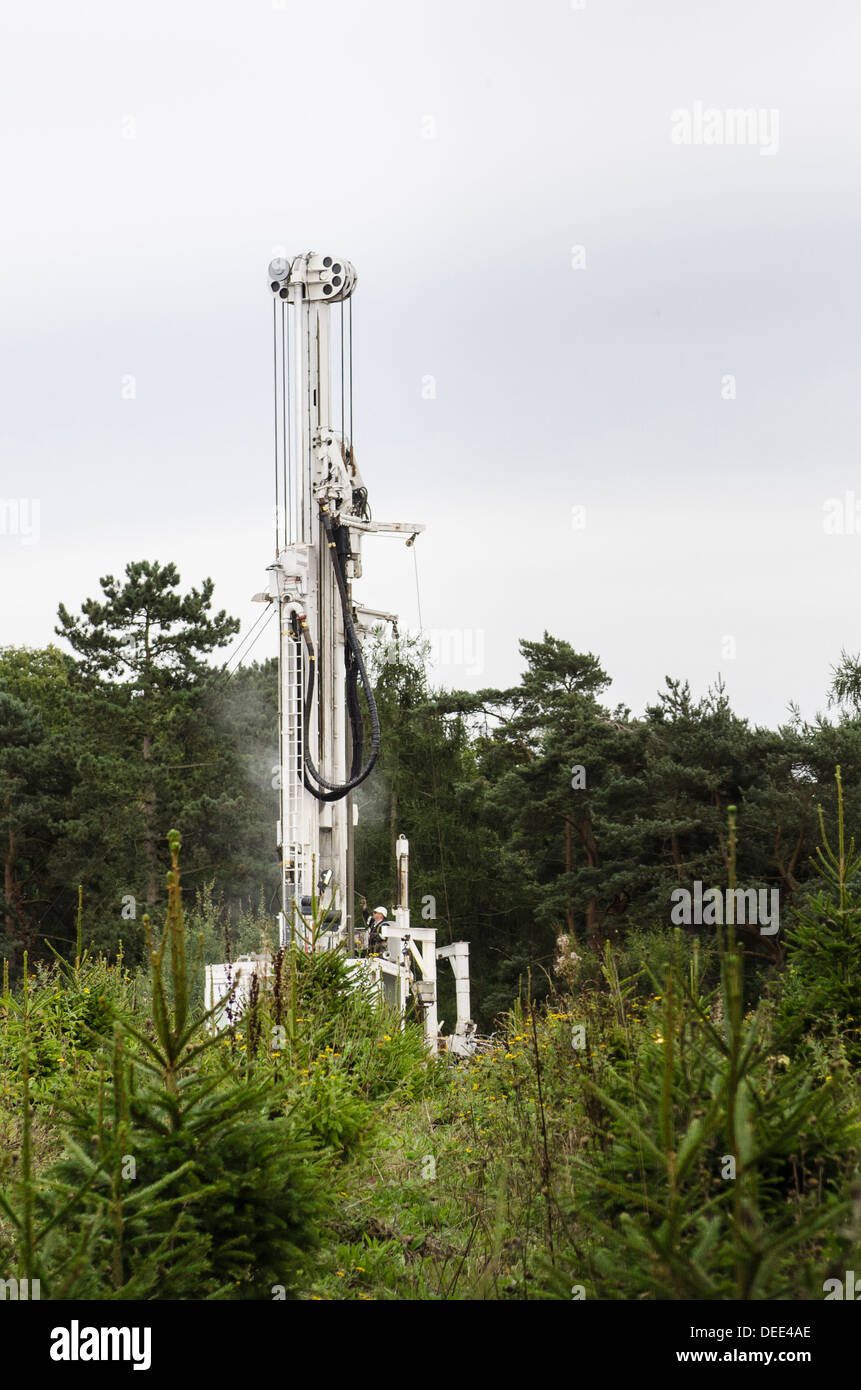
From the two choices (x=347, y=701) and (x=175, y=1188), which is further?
(x=347, y=701)

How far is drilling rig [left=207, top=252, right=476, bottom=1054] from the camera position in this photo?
46.6 ft

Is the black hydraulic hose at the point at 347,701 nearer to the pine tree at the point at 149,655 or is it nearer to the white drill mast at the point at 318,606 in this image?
the white drill mast at the point at 318,606

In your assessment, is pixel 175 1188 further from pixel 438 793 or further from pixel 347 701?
pixel 438 793

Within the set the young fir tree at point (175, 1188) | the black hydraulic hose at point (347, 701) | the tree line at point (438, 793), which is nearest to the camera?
the young fir tree at point (175, 1188)

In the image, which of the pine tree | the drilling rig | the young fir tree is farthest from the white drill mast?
A: the pine tree

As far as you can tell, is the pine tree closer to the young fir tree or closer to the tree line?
the tree line

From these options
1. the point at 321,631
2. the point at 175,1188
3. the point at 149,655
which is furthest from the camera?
the point at 149,655

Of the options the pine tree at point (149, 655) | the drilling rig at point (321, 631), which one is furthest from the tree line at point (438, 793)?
the drilling rig at point (321, 631)

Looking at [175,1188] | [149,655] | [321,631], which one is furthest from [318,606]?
[149,655]

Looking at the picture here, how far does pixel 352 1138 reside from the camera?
7000 millimetres

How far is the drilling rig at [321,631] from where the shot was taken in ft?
46.6

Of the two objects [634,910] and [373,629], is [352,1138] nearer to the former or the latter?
[373,629]

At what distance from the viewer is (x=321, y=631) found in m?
14.7
